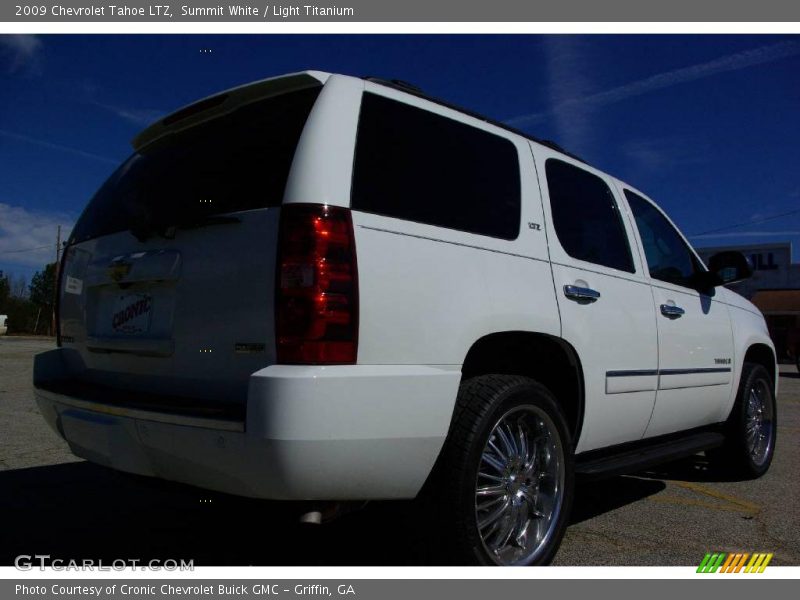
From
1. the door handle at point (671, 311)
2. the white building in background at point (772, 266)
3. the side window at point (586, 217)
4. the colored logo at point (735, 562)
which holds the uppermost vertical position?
the white building in background at point (772, 266)

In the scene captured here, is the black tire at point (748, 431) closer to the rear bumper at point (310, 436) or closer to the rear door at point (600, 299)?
the rear door at point (600, 299)

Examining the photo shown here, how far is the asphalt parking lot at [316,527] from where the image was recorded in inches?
122

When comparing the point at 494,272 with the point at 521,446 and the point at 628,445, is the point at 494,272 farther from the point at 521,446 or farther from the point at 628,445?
the point at 628,445

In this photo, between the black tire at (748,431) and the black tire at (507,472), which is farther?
the black tire at (748,431)

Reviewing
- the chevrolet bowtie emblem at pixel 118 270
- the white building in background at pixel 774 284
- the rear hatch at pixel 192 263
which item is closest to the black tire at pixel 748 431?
the rear hatch at pixel 192 263

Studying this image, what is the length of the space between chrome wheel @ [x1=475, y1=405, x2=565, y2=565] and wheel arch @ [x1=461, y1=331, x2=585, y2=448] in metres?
0.26

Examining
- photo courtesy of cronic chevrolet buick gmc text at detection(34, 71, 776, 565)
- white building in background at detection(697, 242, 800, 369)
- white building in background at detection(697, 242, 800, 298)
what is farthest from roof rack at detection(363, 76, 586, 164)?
white building in background at detection(697, 242, 800, 298)

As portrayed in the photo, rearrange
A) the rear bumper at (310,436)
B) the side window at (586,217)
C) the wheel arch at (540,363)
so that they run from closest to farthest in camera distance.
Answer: the rear bumper at (310,436)
the wheel arch at (540,363)
the side window at (586,217)

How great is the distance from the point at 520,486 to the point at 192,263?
165 cm

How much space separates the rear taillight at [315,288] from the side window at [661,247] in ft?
8.11

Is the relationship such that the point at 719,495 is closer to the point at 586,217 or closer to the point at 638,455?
the point at 638,455

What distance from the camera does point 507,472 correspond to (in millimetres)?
2873

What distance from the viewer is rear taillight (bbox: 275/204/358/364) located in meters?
2.18
